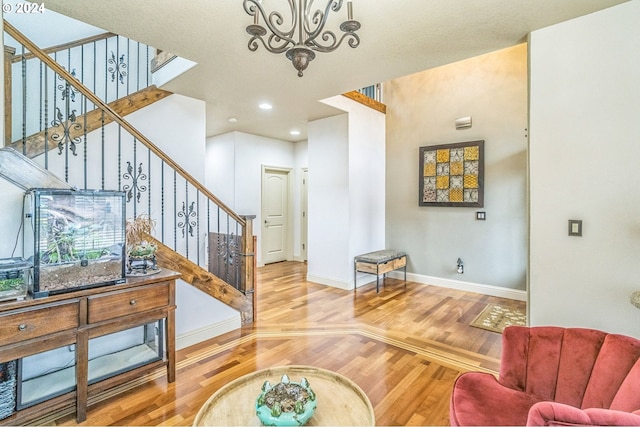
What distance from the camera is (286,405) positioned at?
1235 millimetres

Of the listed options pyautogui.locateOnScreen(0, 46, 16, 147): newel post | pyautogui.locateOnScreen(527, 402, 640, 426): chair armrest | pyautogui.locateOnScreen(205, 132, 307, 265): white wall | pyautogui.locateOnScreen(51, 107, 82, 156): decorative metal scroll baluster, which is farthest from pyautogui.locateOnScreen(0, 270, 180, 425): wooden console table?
pyautogui.locateOnScreen(205, 132, 307, 265): white wall

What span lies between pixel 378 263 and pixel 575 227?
2652 millimetres

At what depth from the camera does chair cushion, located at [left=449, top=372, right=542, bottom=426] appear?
53.4 inches

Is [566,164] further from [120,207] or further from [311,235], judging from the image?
[311,235]

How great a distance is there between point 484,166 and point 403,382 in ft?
11.0

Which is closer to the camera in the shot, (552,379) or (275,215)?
(552,379)

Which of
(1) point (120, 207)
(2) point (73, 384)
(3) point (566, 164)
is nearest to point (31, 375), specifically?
(2) point (73, 384)

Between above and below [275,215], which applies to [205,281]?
below

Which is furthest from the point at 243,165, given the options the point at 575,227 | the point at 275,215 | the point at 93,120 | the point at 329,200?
the point at 575,227

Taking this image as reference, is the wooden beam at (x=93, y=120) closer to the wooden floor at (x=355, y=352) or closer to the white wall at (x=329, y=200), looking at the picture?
the wooden floor at (x=355, y=352)

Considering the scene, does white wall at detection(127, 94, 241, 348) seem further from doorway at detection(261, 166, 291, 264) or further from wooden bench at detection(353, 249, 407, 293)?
doorway at detection(261, 166, 291, 264)

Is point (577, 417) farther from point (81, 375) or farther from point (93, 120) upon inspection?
point (93, 120)

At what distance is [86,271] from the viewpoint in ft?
6.62

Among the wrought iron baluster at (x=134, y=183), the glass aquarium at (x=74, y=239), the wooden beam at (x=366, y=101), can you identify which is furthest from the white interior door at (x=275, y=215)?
the glass aquarium at (x=74, y=239)
